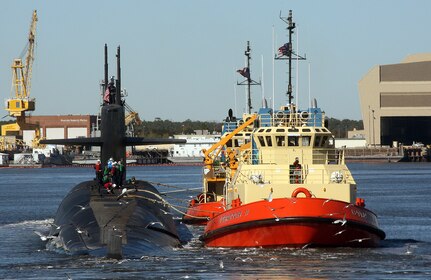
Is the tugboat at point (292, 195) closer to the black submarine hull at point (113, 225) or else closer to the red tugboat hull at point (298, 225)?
the red tugboat hull at point (298, 225)

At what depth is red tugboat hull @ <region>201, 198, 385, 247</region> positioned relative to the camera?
28828 mm

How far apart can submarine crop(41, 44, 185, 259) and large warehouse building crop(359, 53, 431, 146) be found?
11245cm

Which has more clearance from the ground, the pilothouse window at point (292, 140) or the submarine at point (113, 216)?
the pilothouse window at point (292, 140)

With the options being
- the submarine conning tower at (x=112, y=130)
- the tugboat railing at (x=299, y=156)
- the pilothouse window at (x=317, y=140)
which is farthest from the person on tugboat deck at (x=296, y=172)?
→ the submarine conning tower at (x=112, y=130)

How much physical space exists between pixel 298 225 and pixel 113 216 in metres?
6.34

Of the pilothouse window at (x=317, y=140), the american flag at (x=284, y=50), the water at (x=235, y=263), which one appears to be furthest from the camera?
the american flag at (x=284, y=50)

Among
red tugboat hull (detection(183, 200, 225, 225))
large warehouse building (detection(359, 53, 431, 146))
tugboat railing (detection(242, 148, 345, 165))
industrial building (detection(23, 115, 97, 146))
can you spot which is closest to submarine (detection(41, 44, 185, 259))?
red tugboat hull (detection(183, 200, 225, 225))

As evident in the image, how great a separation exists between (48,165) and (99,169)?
4905 inches

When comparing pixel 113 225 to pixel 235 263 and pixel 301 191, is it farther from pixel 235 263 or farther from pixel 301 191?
pixel 301 191

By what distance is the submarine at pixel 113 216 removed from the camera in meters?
28.9

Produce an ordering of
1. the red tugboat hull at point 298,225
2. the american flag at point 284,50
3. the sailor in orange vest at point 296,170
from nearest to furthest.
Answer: the red tugboat hull at point 298,225 < the sailor in orange vest at point 296,170 < the american flag at point 284,50

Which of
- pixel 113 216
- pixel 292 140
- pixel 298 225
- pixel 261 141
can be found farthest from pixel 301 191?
pixel 113 216

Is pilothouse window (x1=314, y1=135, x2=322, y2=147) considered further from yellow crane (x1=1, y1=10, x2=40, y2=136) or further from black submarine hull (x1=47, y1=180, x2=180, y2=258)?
yellow crane (x1=1, y1=10, x2=40, y2=136)

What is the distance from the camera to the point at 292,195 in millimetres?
29516
